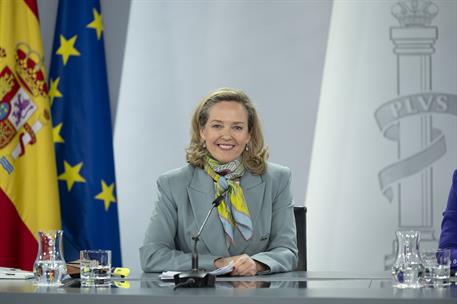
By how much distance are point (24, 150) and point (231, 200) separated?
5.78 feet

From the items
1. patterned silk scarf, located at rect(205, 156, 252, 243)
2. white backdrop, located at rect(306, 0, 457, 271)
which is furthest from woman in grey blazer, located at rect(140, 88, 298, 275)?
white backdrop, located at rect(306, 0, 457, 271)

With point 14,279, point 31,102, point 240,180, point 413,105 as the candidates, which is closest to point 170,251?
point 240,180

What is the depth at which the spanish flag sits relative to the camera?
4.57 metres

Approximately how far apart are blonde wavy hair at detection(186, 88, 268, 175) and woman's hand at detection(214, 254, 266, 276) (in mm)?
516

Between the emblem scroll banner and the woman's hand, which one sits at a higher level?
the emblem scroll banner

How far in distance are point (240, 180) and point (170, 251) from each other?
1.46 ft

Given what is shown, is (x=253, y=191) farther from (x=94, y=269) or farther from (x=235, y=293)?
(x=235, y=293)

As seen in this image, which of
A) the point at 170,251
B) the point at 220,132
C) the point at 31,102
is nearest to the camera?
the point at 170,251

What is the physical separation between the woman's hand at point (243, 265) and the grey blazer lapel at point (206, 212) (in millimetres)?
207

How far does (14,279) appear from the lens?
2740 millimetres

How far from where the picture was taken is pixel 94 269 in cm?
242

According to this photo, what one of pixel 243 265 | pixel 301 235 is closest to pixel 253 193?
pixel 301 235

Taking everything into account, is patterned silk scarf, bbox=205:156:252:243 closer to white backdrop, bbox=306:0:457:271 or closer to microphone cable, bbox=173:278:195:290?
microphone cable, bbox=173:278:195:290

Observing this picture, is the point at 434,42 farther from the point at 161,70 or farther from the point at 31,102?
the point at 31,102
